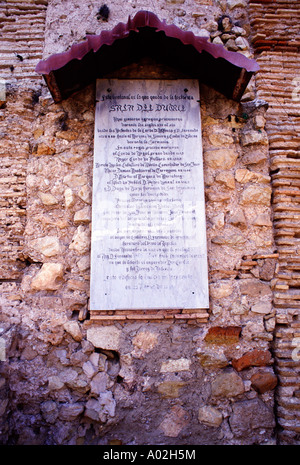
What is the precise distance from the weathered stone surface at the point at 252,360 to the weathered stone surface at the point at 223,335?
14 centimetres

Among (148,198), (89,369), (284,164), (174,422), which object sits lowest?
(174,422)

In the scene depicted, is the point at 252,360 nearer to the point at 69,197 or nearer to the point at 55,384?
the point at 55,384

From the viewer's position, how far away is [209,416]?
8.05 ft

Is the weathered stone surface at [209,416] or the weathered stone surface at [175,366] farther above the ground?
the weathered stone surface at [175,366]

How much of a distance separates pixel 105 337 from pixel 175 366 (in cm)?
61

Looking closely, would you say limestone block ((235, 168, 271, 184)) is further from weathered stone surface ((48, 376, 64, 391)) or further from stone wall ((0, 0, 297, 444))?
weathered stone surface ((48, 376, 64, 391))

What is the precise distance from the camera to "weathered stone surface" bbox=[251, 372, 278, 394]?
252cm

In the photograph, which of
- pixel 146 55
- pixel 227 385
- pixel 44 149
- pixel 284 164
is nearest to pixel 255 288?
pixel 227 385

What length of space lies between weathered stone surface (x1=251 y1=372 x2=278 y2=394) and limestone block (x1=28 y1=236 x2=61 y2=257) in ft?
6.43

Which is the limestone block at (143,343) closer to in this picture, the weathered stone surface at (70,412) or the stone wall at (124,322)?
the stone wall at (124,322)

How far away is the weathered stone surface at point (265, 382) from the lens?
8.27 feet

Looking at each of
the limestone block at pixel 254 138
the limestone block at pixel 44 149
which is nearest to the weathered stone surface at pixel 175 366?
the limestone block at pixel 254 138

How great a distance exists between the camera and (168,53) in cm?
283

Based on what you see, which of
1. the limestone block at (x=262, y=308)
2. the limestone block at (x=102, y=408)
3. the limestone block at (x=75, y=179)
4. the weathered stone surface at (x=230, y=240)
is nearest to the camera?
the limestone block at (x=102, y=408)
